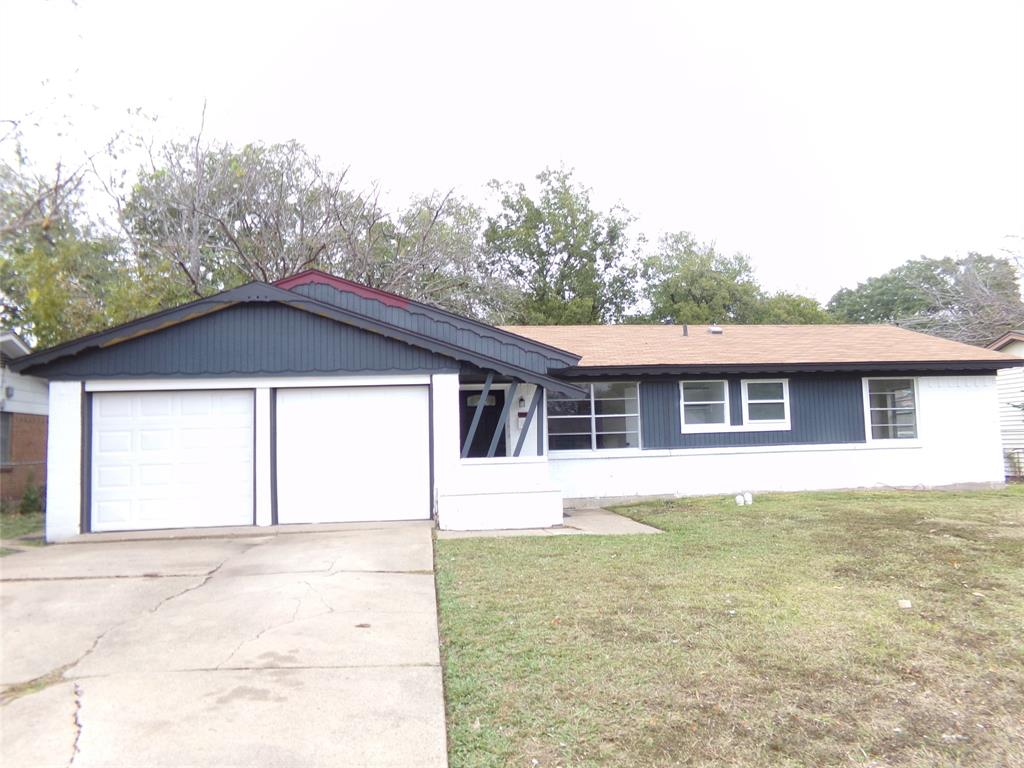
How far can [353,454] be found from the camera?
11016mm

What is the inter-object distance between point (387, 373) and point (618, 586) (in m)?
5.58

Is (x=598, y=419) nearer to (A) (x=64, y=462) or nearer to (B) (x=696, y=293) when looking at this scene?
(A) (x=64, y=462)

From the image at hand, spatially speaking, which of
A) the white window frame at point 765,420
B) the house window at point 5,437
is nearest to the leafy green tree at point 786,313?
the white window frame at point 765,420

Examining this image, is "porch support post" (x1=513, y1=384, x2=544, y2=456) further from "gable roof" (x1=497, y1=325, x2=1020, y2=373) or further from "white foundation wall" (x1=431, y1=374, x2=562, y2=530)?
"gable roof" (x1=497, y1=325, x2=1020, y2=373)

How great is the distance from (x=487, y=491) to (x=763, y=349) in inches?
299

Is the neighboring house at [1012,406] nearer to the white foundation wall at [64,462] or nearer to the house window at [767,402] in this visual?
the house window at [767,402]

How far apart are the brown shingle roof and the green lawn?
5.70 meters

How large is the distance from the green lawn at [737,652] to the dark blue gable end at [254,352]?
3521 millimetres

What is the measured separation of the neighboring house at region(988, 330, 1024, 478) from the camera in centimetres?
1858

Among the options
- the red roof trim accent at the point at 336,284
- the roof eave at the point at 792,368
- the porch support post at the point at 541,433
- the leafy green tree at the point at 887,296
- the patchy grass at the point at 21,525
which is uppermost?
the leafy green tree at the point at 887,296

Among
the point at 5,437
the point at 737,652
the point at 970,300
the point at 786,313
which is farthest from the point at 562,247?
the point at 737,652

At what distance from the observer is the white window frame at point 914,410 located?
14.5 metres

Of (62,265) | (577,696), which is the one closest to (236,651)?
(577,696)

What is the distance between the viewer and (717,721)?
379 centimetres
